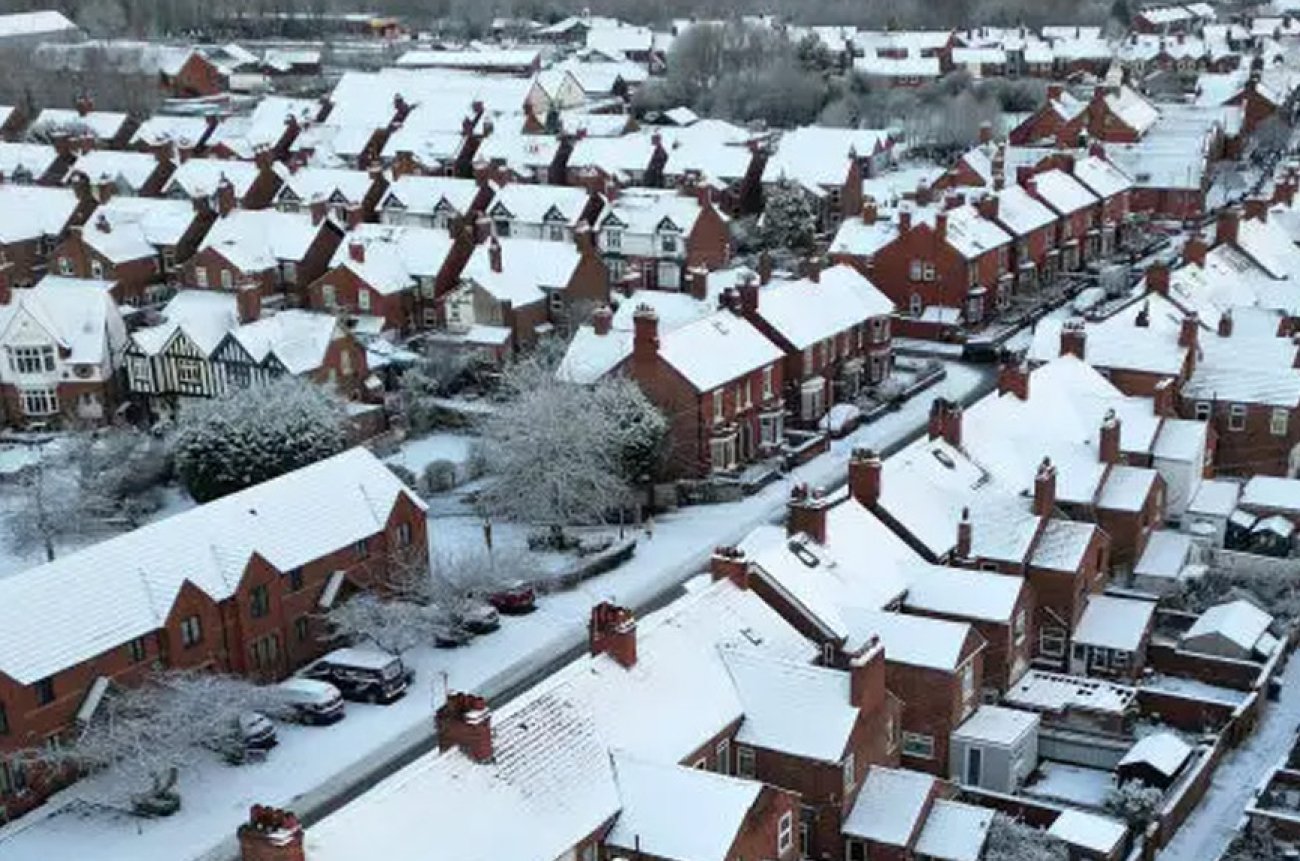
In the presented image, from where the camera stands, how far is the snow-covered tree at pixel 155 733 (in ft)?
124

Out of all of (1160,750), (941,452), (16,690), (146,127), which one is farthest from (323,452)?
(146,127)

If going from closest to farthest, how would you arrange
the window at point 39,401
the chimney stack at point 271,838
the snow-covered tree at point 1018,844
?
the chimney stack at point 271,838
the snow-covered tree at point 1018,844
the window at point 39,401

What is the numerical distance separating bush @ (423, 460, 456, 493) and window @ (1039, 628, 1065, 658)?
24518 mm

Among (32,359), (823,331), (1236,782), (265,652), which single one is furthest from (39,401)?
(1236,782)

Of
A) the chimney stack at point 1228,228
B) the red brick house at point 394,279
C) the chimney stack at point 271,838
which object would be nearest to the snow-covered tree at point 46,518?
the red brick house at point 394,279

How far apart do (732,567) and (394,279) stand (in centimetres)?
4282

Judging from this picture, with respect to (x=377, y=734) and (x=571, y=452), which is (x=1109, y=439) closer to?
(x=571, y=452)

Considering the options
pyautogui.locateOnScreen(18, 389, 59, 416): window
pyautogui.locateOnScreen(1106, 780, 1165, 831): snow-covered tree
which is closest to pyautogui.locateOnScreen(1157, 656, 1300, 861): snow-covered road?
pyautogui.locateOnScreen(1106, 780, 1165, 831): snow-covered tree

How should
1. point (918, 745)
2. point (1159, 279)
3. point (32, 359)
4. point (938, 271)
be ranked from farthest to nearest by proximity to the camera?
1. point (938, 271)
2. point (32, 359)
3. point (1159, 279)
4. point (918, 745)

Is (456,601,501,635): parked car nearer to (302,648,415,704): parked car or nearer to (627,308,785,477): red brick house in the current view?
(302,648,415,704): parked car

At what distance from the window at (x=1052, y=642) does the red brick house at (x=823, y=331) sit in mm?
21566

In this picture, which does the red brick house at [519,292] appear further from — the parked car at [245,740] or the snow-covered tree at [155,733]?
the snow-covered tree at [155,733]

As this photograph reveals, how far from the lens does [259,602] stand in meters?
44.4

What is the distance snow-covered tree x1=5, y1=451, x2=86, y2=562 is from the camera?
52994 millimetres
